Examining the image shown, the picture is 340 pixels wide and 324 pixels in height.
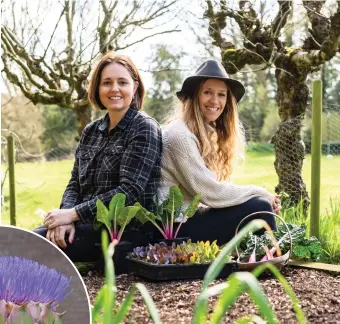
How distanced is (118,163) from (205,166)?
45 centimetres

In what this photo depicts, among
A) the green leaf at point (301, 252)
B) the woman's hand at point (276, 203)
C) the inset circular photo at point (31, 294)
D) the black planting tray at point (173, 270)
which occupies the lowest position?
the green leaf at point (301, 252)

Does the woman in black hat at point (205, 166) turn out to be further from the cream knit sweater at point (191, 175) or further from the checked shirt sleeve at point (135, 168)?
the checked shirt sleeve at point (135, 168)

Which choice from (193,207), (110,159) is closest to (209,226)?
(193,207)

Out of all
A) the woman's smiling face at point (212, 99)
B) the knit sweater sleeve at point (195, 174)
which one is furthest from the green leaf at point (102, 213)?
the woman's smiling face at point (212, 99)

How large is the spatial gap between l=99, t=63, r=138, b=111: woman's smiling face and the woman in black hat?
28cm

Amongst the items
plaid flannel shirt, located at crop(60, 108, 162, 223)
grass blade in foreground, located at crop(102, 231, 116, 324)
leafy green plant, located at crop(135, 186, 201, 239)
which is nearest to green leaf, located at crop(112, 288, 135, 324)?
grass blade in foreground, located at crop(102, 231, 116, 324)

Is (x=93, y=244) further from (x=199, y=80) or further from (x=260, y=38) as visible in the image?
(x=260, y=38)

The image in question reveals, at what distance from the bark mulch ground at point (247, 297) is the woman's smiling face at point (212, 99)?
909mm

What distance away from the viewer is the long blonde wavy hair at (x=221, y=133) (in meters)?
3.44

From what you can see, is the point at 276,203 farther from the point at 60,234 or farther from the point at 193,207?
the point at 60,234

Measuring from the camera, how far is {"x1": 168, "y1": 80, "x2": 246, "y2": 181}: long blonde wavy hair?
135 inches

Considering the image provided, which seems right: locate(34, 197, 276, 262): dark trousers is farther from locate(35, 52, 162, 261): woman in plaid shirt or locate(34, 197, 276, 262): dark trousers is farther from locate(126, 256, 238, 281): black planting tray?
locate(126, 256, 238, 281): black planting tray

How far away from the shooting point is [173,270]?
→ 2.88 meters

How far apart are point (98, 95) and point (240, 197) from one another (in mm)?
922
